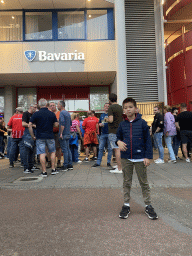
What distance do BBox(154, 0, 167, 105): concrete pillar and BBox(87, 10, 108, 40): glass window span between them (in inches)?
119

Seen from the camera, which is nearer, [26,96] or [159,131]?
[159,131]

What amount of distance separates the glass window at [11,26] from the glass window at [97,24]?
412cm

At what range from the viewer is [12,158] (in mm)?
8055

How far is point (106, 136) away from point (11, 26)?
10657 mm

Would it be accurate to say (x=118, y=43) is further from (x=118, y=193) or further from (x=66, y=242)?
(x=66, y=242)

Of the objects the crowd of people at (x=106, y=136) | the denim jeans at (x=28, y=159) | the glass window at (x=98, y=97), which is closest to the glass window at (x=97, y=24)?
the glass window at (x=98, y=97)

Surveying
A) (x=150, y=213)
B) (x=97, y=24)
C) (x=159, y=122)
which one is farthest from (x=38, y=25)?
(x=150, y=213)

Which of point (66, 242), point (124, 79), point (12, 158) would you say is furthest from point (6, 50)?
point (66, 242)

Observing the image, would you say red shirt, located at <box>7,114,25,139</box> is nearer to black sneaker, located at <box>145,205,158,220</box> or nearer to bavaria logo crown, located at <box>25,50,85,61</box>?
black sneaker, located at <box>145,205,158,220</box>

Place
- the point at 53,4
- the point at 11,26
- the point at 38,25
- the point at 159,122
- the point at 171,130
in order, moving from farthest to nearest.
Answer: the point at 38,25, the point at 11,26, the point at 53,4, the point at 171,130, the point at 159,122

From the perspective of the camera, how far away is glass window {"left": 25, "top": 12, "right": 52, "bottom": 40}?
47.2 feet

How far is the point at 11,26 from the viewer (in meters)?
14.4

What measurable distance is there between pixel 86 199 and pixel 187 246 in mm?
2094

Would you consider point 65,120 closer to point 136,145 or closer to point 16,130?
point 16,130
